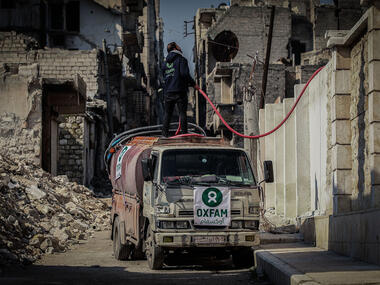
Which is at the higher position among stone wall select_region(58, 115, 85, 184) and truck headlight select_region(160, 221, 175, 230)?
stone wall select_region(58, 115, 85, 184)

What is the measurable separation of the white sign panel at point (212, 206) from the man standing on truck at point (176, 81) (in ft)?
9.85

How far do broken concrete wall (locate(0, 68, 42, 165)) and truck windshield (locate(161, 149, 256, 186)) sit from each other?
558 inches

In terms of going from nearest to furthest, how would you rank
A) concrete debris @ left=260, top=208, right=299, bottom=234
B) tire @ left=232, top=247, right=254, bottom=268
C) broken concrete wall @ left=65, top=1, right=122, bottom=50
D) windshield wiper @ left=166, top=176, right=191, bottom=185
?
windshield wiper @ left=166, top=176, right=191, bottom=185, tire @ left=232, top=247, right=254, bottom=268, concrete debris @ left=260, top=208, right=299, bottom=234, broken concrete wall @ left=65, top=1, right=122, bottom=50

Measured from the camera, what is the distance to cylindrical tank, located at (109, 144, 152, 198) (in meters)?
11.3

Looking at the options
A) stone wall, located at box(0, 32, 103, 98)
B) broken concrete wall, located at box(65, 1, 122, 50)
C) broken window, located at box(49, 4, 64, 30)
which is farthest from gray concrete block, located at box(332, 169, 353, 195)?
broken window, located at box(49, 4, 64, 30)

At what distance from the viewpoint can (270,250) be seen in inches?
420

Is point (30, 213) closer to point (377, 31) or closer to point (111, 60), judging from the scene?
point (377, 31)

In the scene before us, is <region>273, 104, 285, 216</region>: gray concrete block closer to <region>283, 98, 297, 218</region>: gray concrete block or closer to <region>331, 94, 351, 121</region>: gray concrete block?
<region>283, 98, 297, 218</region>: gray concrete block

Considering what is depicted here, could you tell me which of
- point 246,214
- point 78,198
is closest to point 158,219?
point 246,214

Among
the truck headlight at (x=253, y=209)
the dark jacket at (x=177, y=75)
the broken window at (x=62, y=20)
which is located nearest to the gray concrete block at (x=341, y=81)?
the truck headlight at (x=253, y=209)

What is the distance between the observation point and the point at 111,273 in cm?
1009

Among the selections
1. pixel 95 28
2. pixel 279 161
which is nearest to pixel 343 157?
pixel 279 161

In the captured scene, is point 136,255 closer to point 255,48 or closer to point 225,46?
point 225,46

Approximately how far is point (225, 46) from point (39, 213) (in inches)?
1269
